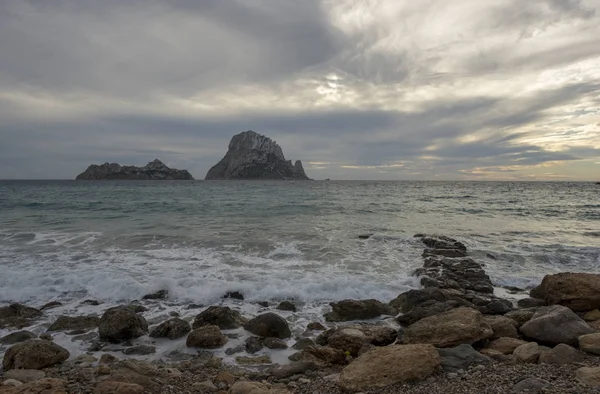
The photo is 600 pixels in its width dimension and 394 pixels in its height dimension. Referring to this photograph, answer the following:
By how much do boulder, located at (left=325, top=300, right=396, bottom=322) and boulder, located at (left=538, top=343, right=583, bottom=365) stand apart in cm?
343

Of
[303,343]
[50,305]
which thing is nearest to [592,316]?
[303,343]

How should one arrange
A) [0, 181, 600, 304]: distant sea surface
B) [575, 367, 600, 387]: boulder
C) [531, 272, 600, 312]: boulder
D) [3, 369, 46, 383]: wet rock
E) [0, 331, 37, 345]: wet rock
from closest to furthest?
[575, 367, 600, 387]: boulder
[3, 369, 46, 383]: wet rock
[0, 331, 37, 345]: wet rock
[531, 272, 600, 312]: boulder
[0, 181, 600, 304]: distant sea surface

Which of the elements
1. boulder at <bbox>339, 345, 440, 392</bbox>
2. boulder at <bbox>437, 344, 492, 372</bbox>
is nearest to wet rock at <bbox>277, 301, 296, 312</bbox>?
boulder at <bbox>339, 345, 440, 392</bbox>

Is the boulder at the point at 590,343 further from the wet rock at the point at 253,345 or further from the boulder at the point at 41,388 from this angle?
the boulder at the point at 41,388

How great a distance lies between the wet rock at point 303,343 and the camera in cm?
675

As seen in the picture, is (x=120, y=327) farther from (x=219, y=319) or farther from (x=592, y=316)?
(x=592, y=316)

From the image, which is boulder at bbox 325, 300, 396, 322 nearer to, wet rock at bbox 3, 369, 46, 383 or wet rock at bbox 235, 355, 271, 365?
wet rock at bbox 235, 355, 271, 365

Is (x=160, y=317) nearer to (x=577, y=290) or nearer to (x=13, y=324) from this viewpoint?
(x=13, y=324)

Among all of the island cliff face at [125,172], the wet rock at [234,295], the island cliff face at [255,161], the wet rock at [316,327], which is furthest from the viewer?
the island cliff face at [255,161]

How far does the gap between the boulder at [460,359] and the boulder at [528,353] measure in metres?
0.66

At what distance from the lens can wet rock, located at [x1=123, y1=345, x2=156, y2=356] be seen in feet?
21.5

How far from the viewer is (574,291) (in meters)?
8.60

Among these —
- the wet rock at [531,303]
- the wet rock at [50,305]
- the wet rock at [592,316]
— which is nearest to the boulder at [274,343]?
the wet rock at [50,305]

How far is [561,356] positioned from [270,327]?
484 centimetres
